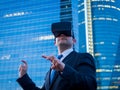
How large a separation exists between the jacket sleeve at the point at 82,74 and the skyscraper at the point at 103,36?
12301 cm

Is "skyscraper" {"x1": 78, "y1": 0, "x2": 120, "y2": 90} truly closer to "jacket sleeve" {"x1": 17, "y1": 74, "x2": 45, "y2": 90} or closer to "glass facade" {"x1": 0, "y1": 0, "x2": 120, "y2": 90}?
"glass facade" {"x1": 0, "y1": 0, "x2": 120, "y2": 90}

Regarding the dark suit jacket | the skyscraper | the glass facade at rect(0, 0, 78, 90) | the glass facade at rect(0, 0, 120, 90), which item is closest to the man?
the dark suit jacket

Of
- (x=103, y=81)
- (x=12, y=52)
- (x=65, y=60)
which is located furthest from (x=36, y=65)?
(x=65, y=60)

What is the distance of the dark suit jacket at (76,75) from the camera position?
330cm

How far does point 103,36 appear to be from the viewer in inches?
5143

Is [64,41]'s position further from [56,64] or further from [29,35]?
[29,35]

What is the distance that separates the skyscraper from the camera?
422 feet

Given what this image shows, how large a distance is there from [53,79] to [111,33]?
422ft

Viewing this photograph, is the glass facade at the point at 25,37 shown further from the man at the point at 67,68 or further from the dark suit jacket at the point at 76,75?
the dark suit jacket at the point at 76,75

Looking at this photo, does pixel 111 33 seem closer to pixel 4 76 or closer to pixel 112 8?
pixel 112 8

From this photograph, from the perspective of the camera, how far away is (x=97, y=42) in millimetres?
133500

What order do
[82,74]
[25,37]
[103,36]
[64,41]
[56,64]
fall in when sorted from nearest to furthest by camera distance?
[56,64] < [82,74] < [64,41] < [25,37] < [103,36]

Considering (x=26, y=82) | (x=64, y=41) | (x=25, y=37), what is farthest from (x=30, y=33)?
(x=64, y=41)

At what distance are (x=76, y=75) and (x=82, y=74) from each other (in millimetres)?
93
